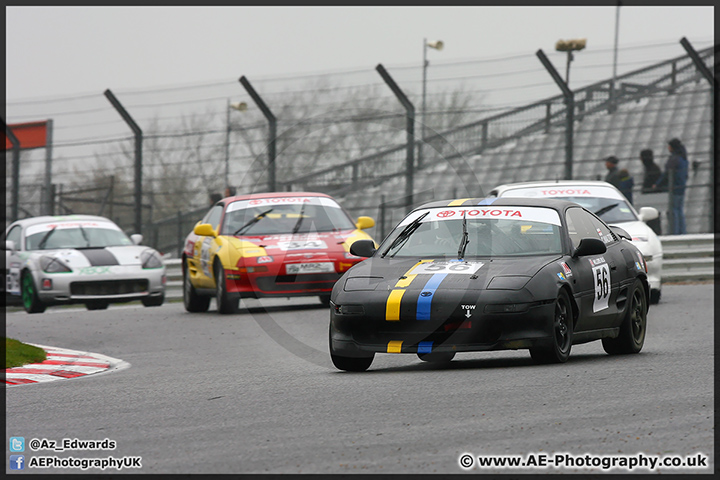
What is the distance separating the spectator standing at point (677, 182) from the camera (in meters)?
18.1

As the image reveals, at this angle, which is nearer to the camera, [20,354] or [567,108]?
[20,354]

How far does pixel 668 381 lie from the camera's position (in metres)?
6.59

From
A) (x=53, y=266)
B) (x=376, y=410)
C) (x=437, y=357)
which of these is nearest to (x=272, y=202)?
(x=53, y=266)

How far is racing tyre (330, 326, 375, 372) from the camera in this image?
7719mm

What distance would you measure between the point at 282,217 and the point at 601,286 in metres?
6.67

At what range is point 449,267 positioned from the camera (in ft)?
25.0

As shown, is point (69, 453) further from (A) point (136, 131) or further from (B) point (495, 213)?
(A) point (136, 131)

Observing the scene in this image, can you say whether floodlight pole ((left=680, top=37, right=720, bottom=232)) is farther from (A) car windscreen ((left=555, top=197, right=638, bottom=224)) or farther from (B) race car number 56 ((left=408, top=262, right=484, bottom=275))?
(B) race car number 56 ((left=408, top=262, right=484, bottom=275))

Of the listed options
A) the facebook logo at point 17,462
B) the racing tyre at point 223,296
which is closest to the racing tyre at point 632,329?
the facebook logo at point 17,462

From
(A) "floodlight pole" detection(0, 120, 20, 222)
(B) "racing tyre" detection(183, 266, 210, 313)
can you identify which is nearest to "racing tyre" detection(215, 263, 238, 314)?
(B) "racing tyre" detection(183, 266, 210, 313)

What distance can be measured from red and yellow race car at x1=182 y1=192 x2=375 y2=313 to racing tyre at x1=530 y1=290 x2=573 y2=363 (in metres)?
5.03

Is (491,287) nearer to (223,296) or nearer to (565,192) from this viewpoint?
(565,192)

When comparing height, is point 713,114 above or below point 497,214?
above

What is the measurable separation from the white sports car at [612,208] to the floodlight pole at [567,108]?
425 centimetres
